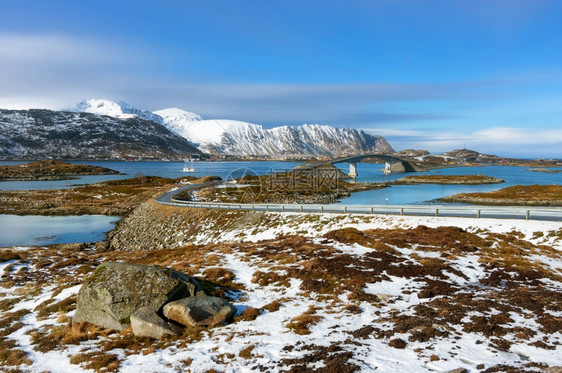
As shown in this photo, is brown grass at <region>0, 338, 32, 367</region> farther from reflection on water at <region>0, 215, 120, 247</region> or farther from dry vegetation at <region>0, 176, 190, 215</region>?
dry vegetation at <region>0, 176, 190, 215</region>

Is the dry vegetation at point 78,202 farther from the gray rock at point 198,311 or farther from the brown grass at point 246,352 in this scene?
the brown grass at point 246,352

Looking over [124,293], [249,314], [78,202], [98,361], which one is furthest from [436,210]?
[78,202]

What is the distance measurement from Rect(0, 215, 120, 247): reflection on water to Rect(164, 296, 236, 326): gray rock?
4096cm

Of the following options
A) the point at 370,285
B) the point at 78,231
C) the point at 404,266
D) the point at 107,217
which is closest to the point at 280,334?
the point at 370,285

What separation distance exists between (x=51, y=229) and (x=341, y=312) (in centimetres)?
5678

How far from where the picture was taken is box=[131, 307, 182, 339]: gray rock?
450 inches

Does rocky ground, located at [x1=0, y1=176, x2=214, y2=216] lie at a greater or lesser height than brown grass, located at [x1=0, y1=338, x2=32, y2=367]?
lesser

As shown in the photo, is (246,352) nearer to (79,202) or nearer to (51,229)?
(51,229)

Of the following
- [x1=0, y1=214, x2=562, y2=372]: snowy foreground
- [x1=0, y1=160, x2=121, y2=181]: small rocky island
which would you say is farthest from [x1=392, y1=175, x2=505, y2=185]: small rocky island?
[x1=0, y1=160, x2=121, y2=181]: small rocky island

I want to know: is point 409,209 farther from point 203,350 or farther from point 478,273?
point 203,350

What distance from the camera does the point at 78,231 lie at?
52406 mm

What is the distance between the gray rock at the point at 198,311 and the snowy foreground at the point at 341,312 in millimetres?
531

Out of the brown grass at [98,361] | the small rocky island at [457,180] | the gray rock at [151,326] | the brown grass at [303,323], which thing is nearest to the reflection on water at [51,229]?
the gray rock at [151,326]

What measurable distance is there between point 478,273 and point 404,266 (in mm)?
3743
